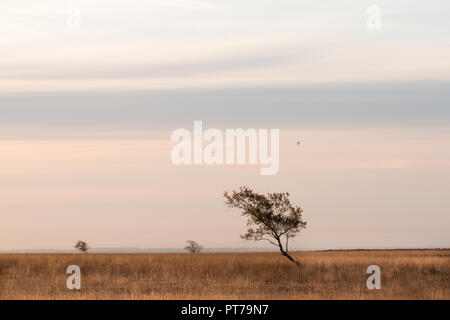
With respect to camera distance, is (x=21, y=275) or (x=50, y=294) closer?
(x=50, y=294)

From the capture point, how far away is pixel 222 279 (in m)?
39.8

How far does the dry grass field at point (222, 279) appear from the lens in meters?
31.2

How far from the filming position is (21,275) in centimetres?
4375

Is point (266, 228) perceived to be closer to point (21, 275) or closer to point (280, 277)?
point (280, 277)

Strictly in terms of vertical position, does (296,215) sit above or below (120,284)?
above

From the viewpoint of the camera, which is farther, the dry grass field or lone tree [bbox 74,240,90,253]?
lone tree [bbox 74,240,90,253]

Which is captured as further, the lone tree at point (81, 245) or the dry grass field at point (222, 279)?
the lone tree at point (81, 245)

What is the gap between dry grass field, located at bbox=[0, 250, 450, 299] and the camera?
102ft

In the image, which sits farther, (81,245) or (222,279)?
(81,245)
